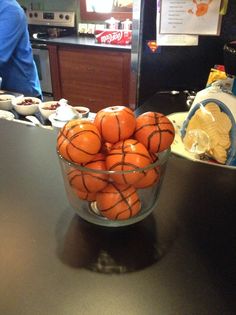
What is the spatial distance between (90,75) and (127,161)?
2566mm

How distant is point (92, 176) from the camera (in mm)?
462

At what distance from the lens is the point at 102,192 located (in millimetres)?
478

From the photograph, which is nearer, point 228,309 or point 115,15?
point 228,309

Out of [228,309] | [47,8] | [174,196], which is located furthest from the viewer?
[47,8]

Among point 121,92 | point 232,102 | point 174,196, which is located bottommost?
point 121,92

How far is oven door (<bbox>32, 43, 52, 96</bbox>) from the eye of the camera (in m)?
2.92

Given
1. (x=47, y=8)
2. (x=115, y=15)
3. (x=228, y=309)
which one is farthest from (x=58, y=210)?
(x=47, y=8)

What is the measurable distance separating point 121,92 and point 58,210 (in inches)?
92.0

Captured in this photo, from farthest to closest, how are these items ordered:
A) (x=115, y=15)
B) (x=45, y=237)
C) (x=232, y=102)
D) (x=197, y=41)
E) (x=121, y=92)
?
(x=115, y=15) → (x=121, y=92) → (x=197, y=41) → (x=232, y=102) → (x=45, y=237)

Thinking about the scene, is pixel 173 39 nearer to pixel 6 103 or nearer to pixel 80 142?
pixel 6 103

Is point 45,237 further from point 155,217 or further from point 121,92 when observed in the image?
point 121,92

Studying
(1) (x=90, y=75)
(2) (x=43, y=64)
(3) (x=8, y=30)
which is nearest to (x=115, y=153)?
(3) (x=8, y=30)

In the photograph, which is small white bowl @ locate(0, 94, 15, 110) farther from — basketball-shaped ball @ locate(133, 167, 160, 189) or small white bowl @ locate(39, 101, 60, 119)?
basketball-shaped ball @ locate(133, 167, 160, 189)

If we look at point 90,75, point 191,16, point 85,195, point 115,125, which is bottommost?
point 90,75
